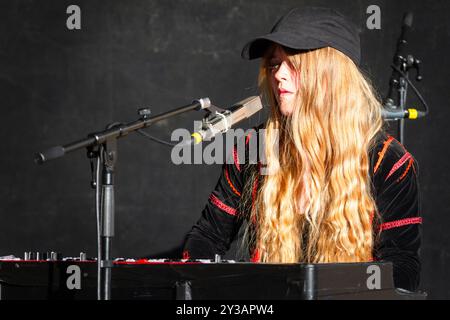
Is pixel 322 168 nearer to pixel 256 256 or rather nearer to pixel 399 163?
pixel 399 163

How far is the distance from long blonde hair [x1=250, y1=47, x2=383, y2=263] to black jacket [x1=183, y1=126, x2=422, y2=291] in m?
0.04

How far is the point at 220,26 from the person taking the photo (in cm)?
432

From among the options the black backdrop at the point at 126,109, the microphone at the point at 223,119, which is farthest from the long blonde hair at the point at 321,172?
the black backdrop at the point at 126,109

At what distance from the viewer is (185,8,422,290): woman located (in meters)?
2.29

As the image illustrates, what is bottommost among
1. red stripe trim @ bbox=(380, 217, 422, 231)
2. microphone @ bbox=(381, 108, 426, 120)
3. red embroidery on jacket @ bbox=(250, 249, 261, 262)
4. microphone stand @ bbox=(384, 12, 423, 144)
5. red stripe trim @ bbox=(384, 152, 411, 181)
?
red embroidery on jacket @ bbox=(250, 249, 261, 262)

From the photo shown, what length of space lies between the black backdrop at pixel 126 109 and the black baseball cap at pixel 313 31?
1.85 meters

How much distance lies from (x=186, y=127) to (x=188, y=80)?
0.94 ft

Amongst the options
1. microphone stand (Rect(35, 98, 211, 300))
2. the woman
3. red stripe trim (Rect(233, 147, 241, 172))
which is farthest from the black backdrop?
microphone stand (Rect(35, 98, 211, 300))

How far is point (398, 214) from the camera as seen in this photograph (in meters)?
2.33

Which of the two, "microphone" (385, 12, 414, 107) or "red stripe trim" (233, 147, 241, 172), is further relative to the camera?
"microphone" (385, 12, 414, 107)

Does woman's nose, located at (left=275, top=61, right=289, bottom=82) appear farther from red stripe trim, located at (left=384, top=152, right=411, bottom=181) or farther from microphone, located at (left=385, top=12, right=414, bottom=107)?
microphone, located at (left=385, top=12, right=414, bottom=107)

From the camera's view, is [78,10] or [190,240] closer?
[190,240]
